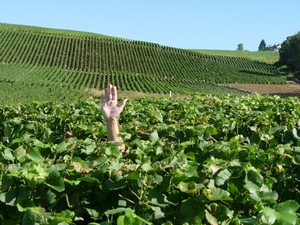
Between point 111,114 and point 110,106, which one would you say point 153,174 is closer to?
point 111,114

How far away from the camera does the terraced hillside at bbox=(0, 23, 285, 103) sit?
53.1 metres

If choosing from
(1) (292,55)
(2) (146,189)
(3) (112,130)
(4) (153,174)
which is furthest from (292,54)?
(2) (146,189)

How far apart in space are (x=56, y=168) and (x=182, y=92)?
4342 cm

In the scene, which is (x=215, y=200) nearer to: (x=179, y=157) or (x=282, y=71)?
(x=179, y=157)

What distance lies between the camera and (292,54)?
254ft

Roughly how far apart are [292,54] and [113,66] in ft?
99.9

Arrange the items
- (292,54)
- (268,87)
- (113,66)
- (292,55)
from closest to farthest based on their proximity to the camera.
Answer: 1. (268,87)
2. (113,66)
3. (292,55)
4. (292,54)

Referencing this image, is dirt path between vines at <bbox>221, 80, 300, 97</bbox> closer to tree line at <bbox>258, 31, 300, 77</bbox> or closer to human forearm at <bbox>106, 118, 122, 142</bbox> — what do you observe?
tree line at <bbox>258, 31, 300, 77</bbox>

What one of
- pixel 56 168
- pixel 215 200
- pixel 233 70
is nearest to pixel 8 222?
pixel 56 168

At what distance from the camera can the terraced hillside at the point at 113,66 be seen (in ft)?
174

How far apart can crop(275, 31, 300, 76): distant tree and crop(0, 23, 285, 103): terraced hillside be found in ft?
8.68

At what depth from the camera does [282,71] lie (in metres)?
81.0

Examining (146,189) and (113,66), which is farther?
(113,66)

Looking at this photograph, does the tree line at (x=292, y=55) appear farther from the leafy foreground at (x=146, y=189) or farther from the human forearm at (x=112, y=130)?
the leafy foreground at (x=146, y=189)
